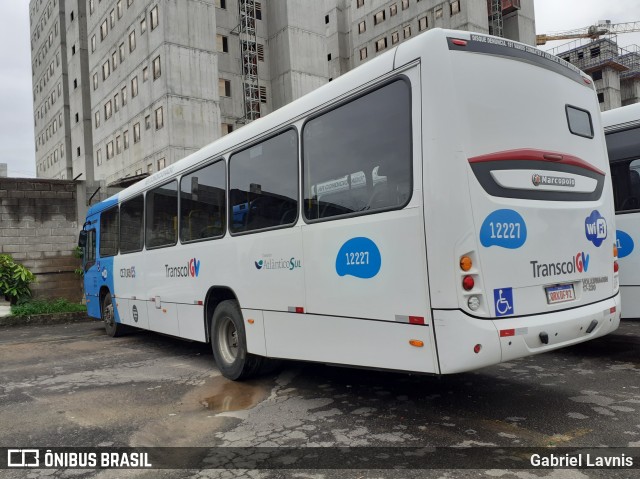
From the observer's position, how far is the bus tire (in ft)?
37.0

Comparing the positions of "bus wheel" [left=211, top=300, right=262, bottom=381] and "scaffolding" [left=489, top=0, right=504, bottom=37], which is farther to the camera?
"scaffolding" [left=489, top=0, right=504, bottom=37]

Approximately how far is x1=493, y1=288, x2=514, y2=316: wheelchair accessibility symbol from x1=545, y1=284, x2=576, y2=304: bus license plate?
485 millimetres

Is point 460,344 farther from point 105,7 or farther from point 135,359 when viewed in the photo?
point 105,7

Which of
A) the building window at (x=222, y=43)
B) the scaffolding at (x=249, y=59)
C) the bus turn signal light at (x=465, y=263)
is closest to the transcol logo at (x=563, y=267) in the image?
the bus turn signal light at (x=465, y=263)

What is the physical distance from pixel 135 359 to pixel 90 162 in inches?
1984

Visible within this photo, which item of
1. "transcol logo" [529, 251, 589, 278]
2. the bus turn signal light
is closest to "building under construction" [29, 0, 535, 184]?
"transcol logo" [529, 251, 589, 278]

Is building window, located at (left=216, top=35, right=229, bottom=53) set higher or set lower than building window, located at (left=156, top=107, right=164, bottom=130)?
higher

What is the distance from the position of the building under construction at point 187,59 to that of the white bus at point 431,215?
24.0 meters

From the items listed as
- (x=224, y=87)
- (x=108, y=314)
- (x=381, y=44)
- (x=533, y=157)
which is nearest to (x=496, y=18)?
(x=381, y=44)

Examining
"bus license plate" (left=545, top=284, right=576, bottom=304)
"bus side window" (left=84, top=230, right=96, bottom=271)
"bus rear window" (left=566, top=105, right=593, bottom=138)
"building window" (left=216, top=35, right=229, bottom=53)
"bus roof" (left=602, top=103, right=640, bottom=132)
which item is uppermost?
"building window" (left=216, top=35, right=229, bottom=53)

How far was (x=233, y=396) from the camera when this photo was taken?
6.18 meters

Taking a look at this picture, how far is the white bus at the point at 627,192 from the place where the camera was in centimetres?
686

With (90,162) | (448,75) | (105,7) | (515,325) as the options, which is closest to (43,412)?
(515,325)

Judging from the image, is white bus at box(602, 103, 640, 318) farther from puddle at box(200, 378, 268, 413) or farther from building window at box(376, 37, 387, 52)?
building window at box(376, 37, 387, 52)
